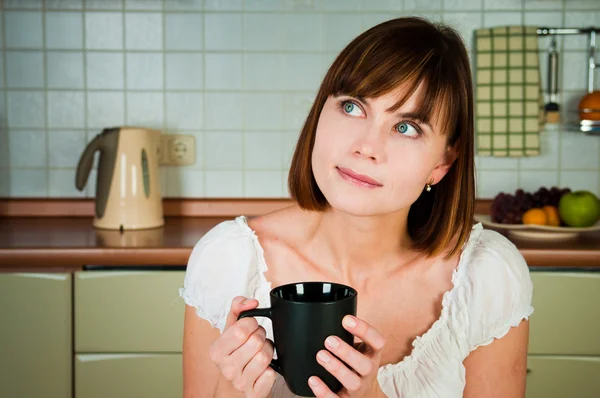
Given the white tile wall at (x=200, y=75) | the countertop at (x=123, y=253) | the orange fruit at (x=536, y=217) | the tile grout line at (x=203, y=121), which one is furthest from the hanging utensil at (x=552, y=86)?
the tile grout line at (x=203, y=121)

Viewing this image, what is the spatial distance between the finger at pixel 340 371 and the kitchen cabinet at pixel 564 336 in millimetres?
1150

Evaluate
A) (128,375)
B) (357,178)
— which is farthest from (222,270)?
(128,375)

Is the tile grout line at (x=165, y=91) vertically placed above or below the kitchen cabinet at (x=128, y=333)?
above

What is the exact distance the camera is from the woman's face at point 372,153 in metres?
1.03

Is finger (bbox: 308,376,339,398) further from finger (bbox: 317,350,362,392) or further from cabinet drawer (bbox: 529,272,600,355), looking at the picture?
cabinet drawer (bbox: 529,272,600,355)

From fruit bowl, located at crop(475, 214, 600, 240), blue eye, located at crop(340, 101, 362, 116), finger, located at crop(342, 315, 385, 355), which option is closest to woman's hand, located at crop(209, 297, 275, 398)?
finger, located at crop(342, 315, 385, 355)

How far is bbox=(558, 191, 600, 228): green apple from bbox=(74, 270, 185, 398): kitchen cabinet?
3.49 feet

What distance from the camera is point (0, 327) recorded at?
179 cm

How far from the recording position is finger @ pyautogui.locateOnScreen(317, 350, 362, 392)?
0.75 meters

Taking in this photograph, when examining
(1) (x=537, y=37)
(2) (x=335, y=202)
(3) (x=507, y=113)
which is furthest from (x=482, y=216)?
(2) (x=335, y=202)

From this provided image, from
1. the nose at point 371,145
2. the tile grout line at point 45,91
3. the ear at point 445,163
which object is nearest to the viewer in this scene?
the nose at point 371,145

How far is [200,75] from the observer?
236cm

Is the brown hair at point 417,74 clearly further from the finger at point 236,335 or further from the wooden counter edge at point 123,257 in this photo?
the wooden counter edge at point 123,257

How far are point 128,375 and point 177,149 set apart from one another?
824 mm
